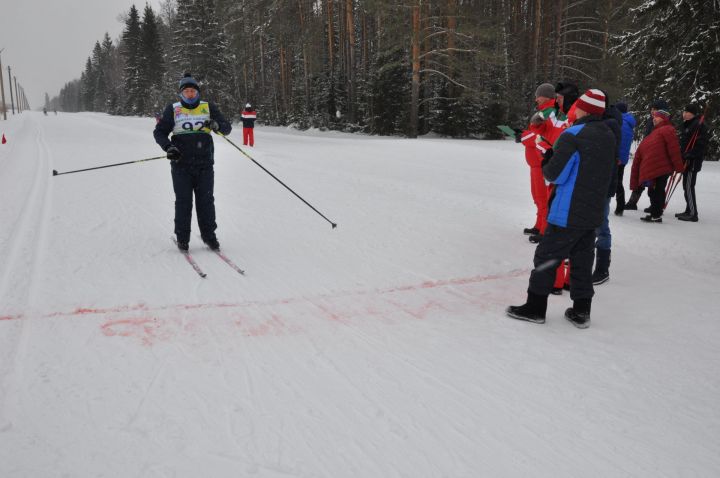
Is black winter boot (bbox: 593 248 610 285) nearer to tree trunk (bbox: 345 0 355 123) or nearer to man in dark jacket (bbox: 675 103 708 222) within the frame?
man in dark jacket (bbox: 675 103 708 222)

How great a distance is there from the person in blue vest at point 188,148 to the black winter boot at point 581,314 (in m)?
4.03

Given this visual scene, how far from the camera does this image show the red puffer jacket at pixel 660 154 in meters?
7.04

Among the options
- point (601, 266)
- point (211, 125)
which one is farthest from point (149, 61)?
point (601, 266)

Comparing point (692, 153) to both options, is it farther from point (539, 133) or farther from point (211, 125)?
point (211, 125)

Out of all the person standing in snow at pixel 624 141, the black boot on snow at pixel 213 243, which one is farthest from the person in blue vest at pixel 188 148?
the person standing in snow at pixel 624 141

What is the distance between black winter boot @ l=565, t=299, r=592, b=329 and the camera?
3.78m

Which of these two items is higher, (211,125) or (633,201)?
(211,125)

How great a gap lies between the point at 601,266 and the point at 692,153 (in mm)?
4134

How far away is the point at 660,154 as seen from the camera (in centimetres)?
712

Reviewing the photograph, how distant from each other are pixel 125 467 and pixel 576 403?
244 cm

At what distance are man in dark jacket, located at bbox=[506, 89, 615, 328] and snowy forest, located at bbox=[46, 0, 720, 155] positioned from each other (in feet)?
36.6

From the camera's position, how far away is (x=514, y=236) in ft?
21.3

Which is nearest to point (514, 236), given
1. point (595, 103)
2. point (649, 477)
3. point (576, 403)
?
point (595, 103)

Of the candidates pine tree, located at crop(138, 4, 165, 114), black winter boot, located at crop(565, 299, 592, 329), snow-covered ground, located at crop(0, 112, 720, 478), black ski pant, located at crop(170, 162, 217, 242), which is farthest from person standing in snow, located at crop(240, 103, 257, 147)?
pine tree, located at crop(138, 4, 165, 114)
